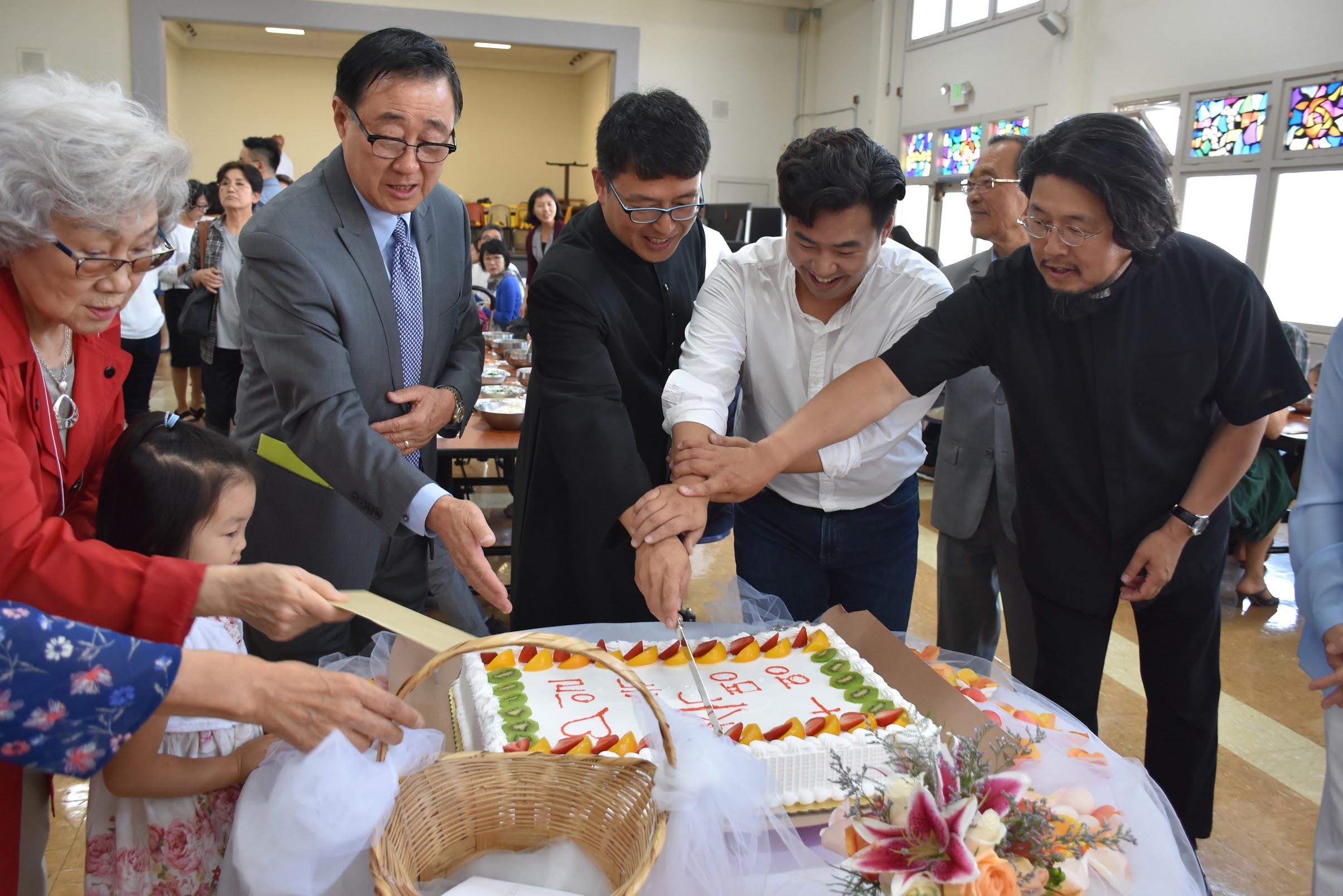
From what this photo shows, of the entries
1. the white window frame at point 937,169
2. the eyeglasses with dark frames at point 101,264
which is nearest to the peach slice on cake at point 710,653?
the eyeglasses with dark frames at point 101,264

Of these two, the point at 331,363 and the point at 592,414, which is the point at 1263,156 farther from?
the point at 331,363

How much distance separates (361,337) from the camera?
182 cm

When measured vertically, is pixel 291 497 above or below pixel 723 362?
below

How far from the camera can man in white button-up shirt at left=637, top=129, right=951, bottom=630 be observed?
1.74m

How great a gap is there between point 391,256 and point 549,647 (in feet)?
4.00

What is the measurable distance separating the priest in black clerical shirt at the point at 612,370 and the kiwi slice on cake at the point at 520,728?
0.32 m

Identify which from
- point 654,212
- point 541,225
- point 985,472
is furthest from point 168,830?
point 541,225

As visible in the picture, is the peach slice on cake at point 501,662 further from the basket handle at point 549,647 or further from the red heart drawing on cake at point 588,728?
the basket handle at point 549,647

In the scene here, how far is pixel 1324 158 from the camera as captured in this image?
5.41 meters

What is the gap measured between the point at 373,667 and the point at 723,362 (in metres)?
0.86

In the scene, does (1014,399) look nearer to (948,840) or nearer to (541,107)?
(948,840)

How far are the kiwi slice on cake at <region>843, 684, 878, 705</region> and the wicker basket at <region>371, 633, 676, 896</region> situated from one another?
0.44 meters

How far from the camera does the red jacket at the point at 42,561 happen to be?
3.47ft

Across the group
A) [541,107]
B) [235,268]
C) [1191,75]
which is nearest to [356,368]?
[235,268]
